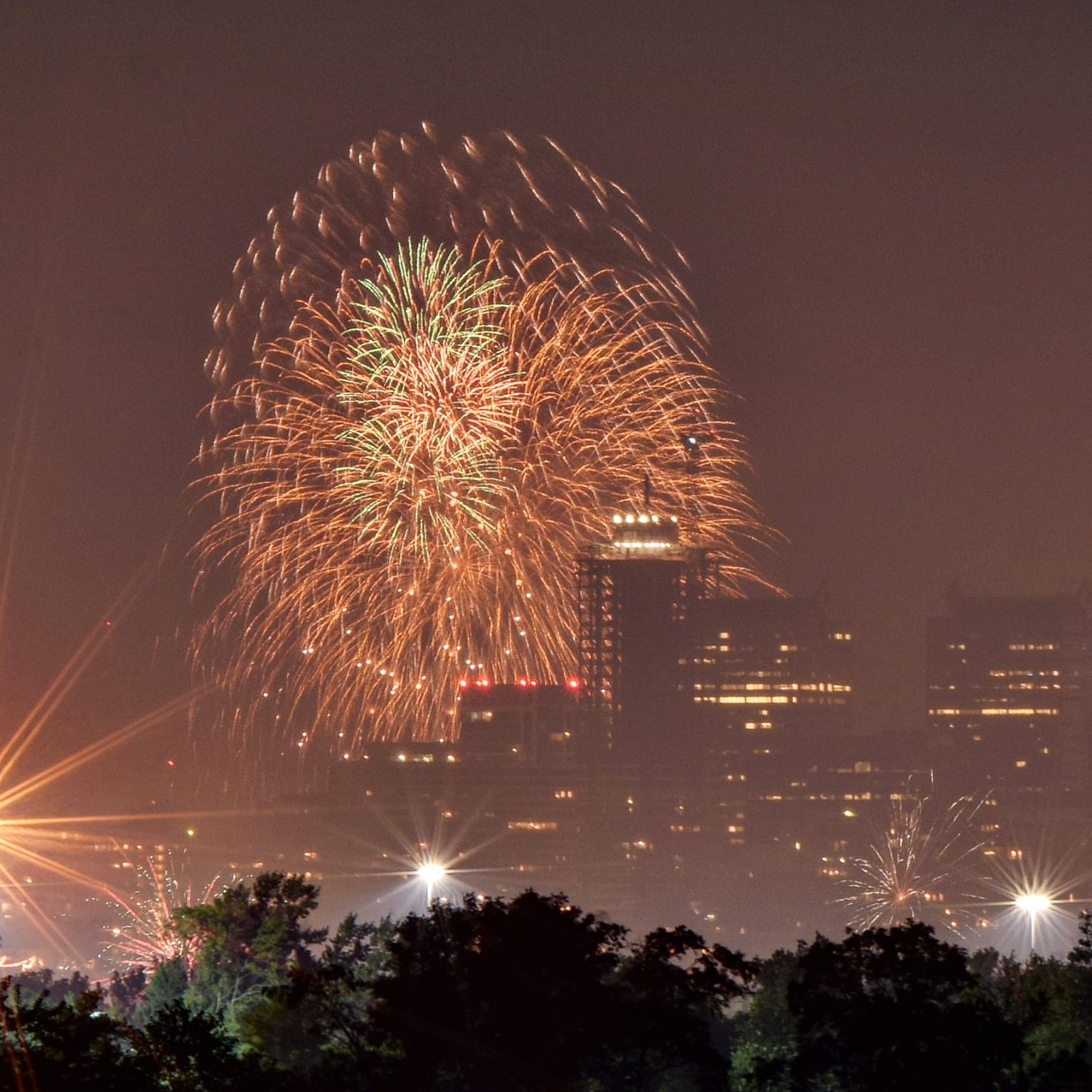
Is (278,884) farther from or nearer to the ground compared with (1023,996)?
farther from the ground

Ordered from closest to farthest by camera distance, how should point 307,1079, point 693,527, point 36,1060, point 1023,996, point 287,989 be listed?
point 36,1060 < point 307,1079 < point 287,989 < point 1023,996 < point 693,527

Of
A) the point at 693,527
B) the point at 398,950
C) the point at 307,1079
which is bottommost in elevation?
the point at 307,1079

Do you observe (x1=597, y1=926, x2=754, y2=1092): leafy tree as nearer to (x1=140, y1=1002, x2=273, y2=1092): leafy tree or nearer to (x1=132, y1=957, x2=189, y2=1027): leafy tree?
(x1=140, y1=1002, x2=273, y2=1092): leafy tree

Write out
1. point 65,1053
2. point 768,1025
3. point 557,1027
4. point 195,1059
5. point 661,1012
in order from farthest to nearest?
point 768,1025, point 661,1012, point 557,1027, point 195,1059, point 65,1053

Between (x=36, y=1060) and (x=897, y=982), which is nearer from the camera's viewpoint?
(x=36, y=1060)

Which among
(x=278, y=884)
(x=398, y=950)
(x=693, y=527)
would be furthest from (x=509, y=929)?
(x=693, y=527)

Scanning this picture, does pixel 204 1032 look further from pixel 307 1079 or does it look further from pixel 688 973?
pixel 688 973

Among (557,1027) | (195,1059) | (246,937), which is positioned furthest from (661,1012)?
(246,937)

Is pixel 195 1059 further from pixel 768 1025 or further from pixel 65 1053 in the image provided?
pixel 768 1025

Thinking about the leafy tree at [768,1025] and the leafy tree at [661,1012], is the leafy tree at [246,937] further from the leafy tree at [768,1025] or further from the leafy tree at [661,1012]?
the leafy tree at [661,1012]

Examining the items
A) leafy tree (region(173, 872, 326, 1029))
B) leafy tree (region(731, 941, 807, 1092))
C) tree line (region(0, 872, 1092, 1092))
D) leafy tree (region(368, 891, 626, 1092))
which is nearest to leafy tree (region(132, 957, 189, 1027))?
leafy tree (region(173, 872, 326, 1029))

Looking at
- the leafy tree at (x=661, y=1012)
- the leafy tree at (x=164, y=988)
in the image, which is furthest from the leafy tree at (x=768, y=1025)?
the leafy tree at (x=164, y=988)
